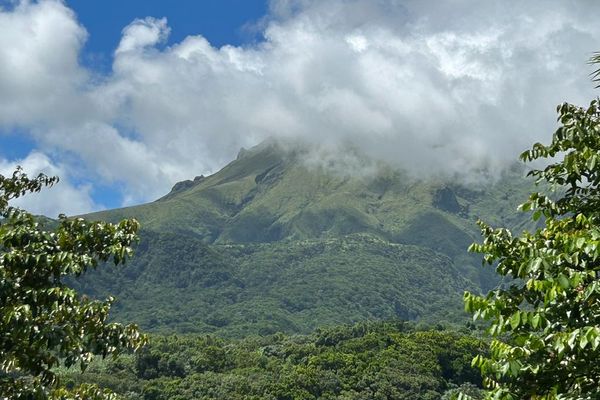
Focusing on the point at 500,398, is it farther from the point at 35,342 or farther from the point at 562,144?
the point at 35,342

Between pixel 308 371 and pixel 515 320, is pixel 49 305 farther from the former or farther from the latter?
pixel 308 371

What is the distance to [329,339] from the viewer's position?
101 m

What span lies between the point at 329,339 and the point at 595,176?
95.1 m

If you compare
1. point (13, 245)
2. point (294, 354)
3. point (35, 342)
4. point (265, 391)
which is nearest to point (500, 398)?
point (35, 342)

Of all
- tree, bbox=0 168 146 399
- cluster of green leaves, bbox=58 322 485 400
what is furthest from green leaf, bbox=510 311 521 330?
cluster of green leaves, bbox=58 322 485 400

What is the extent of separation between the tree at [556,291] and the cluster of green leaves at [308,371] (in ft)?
189

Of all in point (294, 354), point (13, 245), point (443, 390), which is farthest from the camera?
point (294, 354)

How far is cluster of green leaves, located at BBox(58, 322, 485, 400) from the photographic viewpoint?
70562 millimetres

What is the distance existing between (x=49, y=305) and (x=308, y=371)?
69002 millimetres

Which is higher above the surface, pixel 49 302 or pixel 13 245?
pixel 13 245

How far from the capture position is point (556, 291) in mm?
6875

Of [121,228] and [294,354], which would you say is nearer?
[121,228]

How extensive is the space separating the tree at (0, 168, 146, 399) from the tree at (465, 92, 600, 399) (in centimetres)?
511

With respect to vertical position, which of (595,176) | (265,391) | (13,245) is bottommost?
(265,391)
